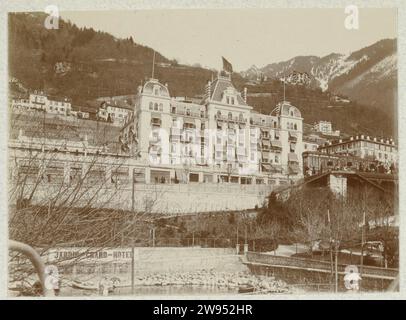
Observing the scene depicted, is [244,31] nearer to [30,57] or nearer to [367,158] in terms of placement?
[367,158]

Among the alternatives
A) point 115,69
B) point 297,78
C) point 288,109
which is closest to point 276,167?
point 288,109

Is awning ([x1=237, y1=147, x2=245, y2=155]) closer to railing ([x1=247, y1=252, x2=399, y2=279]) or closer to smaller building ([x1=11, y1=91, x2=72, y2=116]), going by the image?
railing ([x1=247, y1=252, x2=399, y2=279])

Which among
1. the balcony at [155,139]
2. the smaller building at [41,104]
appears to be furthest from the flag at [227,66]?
the smaller building at [41,104]

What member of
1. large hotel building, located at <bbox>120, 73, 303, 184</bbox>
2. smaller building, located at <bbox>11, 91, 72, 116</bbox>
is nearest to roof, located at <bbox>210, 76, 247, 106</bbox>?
large hotel building, located at <bbox>120, 73, 303, 184</bbox>

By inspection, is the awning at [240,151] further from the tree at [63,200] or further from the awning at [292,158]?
the tree at [63,200]

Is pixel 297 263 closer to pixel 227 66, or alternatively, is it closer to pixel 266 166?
pixel 266 166

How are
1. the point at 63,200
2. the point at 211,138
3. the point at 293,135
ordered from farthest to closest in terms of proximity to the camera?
the point at 293,135
the point at 211,138
the point at 63,200

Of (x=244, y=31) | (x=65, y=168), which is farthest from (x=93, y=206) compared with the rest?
(x=244, y=31)
